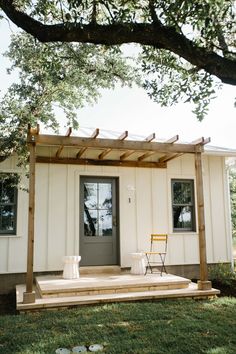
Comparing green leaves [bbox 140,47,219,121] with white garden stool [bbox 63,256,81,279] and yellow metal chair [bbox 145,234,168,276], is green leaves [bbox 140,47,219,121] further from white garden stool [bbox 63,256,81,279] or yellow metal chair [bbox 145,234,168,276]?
yellow metal chair [bbox 145,234,168,276]

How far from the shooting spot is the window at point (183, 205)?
27.6 ft

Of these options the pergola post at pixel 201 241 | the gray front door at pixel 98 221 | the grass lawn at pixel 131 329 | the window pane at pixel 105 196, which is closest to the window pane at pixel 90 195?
the gray front door at pixel 98 221

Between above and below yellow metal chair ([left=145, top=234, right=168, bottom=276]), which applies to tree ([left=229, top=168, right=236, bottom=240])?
above

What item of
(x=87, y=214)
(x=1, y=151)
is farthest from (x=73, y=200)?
(x=1, y=151)

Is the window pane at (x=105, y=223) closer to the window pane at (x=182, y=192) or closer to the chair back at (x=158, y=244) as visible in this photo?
the chair back at (x=158, y=244)

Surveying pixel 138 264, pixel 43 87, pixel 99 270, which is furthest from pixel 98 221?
pixel 43 87

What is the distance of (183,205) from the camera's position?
8438 millimetres

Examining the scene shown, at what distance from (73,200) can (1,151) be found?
2.01 meters

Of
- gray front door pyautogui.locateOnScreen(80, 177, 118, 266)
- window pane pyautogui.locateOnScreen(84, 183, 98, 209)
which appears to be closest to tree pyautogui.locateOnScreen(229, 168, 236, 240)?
gray front door pyautogui.locateOnScreen(80, 177, 118, 266)

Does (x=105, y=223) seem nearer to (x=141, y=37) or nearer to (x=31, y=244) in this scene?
(x=31, y=244)

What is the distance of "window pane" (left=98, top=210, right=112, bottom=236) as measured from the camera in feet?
26.1

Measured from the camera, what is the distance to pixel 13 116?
20.5 ft

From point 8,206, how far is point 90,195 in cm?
178

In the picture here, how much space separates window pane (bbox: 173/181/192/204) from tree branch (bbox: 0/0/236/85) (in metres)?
5.36
